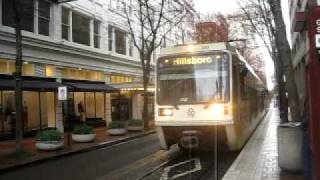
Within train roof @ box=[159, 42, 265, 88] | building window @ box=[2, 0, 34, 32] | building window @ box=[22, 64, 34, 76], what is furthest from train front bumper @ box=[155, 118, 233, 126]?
building window @ box=[22, 64, 34, 76]

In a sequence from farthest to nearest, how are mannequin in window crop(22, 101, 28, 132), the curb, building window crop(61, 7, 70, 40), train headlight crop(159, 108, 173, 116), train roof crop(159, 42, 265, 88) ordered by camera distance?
building window crop(61, 7, 70, 40) → mannequin in window crop(22, 101, 28, 132) → the curb → train roof crop(159, 42, 265, 88) → train headlight crop(159, 108, 173, 116)

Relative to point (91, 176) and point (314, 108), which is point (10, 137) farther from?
point (314, 108)

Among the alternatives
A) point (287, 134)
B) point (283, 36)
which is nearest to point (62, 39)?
point (283, 36)

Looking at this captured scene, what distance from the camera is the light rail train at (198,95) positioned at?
643 inches

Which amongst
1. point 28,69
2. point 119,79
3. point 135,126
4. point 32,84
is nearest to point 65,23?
point 28,69

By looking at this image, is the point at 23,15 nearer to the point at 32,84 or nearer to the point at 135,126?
the point at 32,84

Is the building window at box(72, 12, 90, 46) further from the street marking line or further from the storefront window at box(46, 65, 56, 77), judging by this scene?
the street marking line

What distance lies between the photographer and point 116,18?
42.4 m

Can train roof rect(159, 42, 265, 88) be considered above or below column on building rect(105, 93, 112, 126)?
above

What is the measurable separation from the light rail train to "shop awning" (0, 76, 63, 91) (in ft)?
35.8

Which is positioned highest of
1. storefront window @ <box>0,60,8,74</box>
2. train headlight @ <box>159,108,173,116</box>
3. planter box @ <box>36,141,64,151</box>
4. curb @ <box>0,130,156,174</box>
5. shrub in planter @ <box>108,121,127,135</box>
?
storefront window @ <box>0,60,8,74</box>

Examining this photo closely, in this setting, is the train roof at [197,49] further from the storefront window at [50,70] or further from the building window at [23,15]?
the storefront window at [50,70]

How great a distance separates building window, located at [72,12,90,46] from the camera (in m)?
35.3

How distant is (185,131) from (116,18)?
88.9 feet
